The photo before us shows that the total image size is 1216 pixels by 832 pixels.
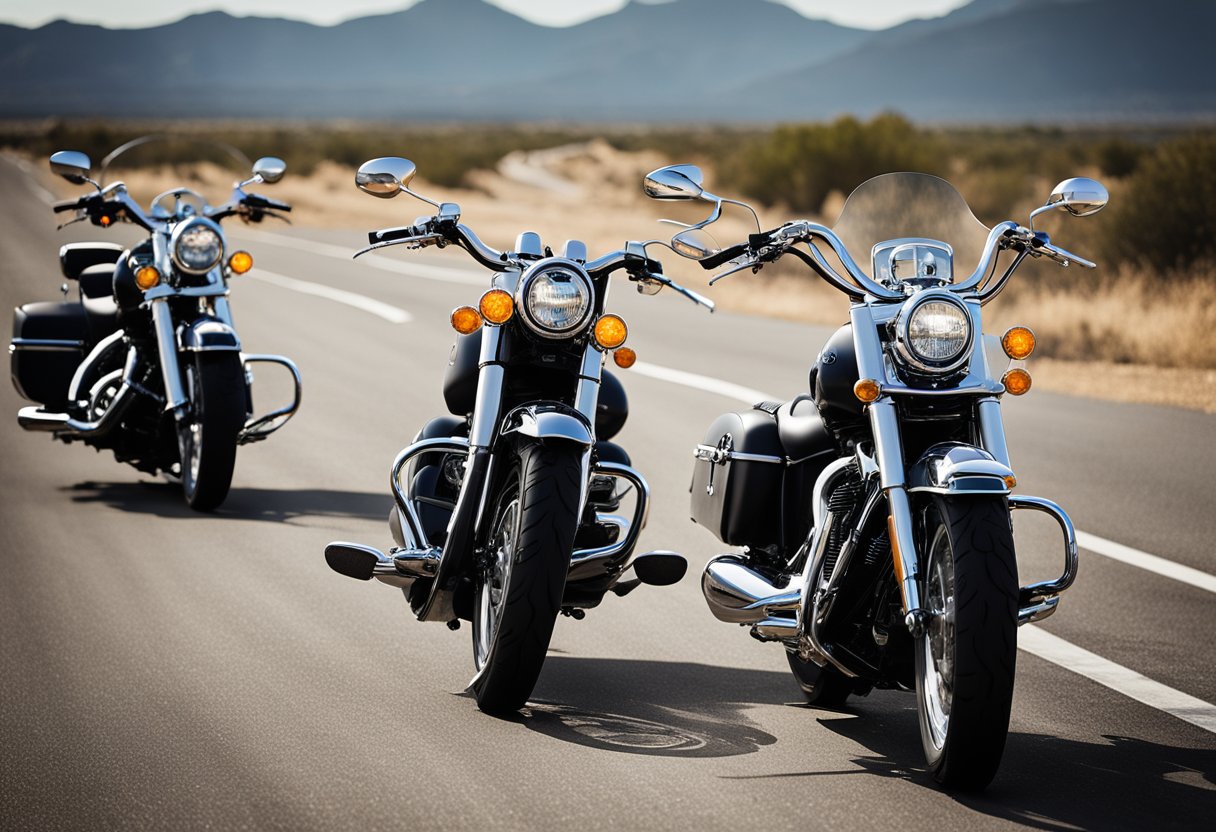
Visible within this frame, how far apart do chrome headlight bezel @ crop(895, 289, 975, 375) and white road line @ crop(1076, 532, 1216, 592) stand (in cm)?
280

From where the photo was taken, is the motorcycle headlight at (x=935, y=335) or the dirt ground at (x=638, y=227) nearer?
the motorcycle headlight at (x=935, y=335)

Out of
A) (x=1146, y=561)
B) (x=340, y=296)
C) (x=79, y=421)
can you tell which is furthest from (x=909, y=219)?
(x=340, y=296)

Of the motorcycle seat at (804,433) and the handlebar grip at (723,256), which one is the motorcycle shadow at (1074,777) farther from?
the handlebar grip at (723,256)

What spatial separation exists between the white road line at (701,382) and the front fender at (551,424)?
22.3 ft

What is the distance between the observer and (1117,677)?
19.3 ft

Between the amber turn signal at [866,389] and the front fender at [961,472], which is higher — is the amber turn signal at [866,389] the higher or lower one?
the higher one

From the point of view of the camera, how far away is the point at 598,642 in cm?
646

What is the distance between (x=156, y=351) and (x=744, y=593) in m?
5.23

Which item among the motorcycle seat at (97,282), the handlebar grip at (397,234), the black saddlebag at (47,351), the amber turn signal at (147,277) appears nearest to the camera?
the handlebar grip at (397,234)

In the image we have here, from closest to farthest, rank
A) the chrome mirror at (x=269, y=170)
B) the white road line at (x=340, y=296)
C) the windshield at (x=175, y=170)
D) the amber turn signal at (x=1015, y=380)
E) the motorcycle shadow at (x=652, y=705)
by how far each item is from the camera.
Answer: the amber turn signal at (x=1015, y=380) → the motorcycle shadow at (x=652, y=705) → the chrome mirror at (x=269, y=170) → the white road line at (x=340, y=296) → the windshield at (x=175, y=170)

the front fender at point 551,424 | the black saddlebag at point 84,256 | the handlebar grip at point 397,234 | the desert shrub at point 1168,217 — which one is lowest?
the front fender at point 551,424

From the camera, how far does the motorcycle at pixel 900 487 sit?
14.0ft

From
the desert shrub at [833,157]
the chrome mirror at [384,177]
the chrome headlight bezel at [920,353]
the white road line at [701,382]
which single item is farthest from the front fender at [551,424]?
the desert shrub at [833,157]

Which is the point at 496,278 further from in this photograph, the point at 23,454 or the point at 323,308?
the point at 323,308
